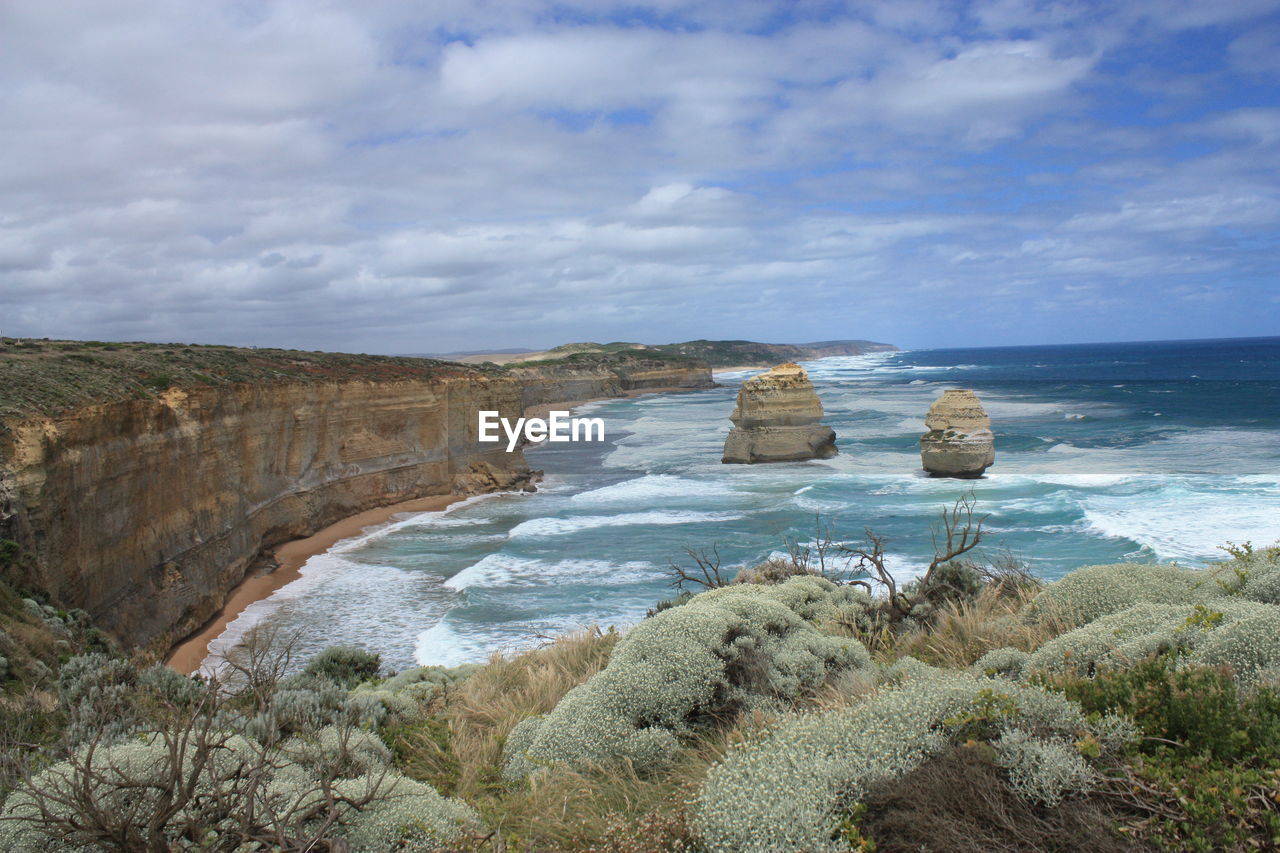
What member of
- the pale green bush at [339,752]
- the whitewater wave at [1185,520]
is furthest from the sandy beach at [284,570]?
the whitewater wave at [1185,520]

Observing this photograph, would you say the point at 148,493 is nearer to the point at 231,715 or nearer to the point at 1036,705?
the point at 231,715

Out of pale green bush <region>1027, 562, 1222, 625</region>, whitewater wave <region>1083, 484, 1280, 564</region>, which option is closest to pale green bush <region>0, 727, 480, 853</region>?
pale green bush <region>1027, 562, 1222, 625</region>

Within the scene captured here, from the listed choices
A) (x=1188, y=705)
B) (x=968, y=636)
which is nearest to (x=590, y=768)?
(x=968, y=636)

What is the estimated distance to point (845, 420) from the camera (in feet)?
177

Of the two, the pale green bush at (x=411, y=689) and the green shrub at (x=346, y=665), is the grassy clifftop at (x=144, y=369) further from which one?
the pale green bush at (x=411, y=689)

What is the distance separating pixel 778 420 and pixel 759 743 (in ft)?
101

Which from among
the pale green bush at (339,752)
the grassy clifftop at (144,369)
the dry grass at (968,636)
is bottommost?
the pale green bush at (339,752)

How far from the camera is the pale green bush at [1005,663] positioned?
5094 mm

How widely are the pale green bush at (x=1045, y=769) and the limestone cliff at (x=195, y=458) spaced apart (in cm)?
1231

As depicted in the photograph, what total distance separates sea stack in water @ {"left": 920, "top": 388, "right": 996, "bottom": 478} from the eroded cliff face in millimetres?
15812

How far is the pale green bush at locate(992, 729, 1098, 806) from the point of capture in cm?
339

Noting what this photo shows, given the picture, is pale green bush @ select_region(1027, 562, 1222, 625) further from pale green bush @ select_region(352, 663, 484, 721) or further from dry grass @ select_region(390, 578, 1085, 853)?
pale green bush @ select_region(352, 663, 484, 721)

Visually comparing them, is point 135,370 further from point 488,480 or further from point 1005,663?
point 1005,663

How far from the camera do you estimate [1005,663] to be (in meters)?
5.21
